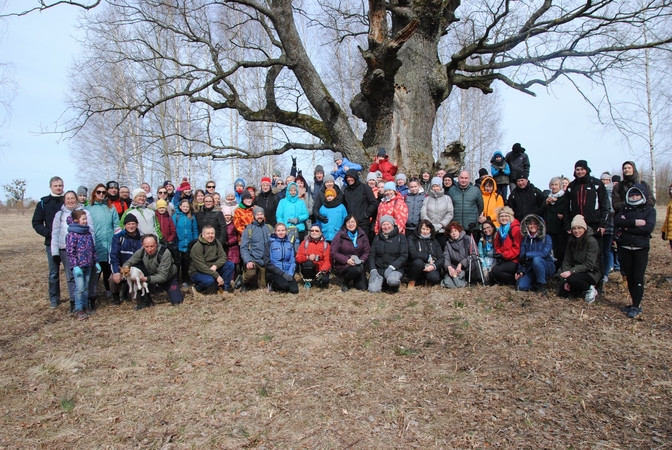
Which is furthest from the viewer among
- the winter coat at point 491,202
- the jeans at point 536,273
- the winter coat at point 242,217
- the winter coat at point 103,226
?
the winter coat at point 242,217

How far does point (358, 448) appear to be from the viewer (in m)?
3.19

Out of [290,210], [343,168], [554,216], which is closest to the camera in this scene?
[554,216]

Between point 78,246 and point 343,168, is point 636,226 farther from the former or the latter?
point 78,246

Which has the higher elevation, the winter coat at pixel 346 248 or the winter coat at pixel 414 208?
the winter coat at pixel 414 208

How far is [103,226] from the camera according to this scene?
23.6 feet

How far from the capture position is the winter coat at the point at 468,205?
304 inches

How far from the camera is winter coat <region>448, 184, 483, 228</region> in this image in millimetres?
7727

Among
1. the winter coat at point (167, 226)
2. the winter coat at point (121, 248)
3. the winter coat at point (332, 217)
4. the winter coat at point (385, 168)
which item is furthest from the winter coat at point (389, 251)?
the winter coat at point (121, 248)

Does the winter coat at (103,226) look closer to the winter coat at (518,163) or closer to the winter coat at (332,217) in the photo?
the winter coat at (332,217)

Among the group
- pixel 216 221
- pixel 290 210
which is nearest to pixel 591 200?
pixel 290 210

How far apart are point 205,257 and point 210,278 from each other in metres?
0.38

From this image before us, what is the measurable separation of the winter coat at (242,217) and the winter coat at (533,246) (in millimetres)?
4890

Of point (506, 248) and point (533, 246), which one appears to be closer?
point (533, 246)

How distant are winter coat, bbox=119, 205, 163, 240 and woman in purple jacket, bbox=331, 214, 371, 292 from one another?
3183 mm
